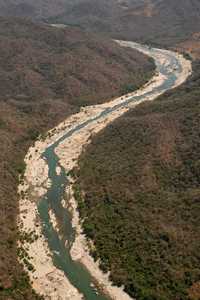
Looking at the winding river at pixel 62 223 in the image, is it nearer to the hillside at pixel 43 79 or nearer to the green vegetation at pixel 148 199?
the green vegetation at pixel 148 199

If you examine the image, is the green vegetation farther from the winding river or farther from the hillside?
the hillside

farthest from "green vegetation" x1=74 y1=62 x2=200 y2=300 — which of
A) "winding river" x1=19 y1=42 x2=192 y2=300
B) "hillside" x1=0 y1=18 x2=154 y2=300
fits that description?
"hillside" x1=0 y1=18 x2=154 y2=300

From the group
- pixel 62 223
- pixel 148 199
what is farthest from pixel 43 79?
pixel 148 199

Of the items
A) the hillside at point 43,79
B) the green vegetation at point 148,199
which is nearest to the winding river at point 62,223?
the green vegetation at point 148,199

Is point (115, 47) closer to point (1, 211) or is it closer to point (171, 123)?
point (171, 123)

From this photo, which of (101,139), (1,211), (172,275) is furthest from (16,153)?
(172,275)

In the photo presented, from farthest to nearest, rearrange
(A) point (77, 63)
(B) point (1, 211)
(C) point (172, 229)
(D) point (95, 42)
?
1. (D) point (95, 42)
2. (A) point (77, 63)
3. (B) point (1, 211)
4. (C) point (172, 229)
